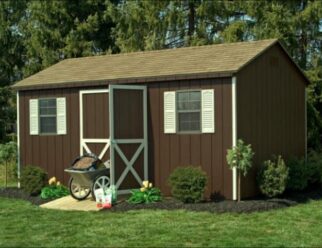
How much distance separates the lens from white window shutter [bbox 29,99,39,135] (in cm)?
1584

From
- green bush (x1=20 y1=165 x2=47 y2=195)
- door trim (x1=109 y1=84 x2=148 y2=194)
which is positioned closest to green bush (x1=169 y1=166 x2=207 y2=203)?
door trim (x1=109 y1=84 x2=148 y2=194)

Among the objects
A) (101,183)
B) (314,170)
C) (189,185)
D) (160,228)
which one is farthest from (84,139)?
(314,170)

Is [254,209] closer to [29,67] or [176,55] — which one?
[176,55]

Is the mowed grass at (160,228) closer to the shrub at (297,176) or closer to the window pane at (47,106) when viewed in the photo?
the shrub at (297,176)

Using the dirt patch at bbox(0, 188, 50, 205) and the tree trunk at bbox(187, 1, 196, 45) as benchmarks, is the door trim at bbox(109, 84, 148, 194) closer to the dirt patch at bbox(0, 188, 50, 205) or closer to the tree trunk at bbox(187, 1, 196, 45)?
the dirt patch at bbox(0, 188, 50, 205)

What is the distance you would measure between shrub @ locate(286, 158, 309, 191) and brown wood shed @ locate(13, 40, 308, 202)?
0.53 m

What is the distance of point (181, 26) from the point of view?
25.1 meters

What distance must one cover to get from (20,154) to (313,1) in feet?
38.9

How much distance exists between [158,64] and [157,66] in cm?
19

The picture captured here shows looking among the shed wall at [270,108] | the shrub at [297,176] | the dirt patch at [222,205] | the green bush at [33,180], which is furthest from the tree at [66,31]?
the dirt patch at [222,205]

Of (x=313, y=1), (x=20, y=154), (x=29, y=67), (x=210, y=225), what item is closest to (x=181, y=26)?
(x=313, y=1)

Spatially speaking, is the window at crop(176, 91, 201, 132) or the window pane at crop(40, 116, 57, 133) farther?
the window pane at crop(40, 116, 57, 133)

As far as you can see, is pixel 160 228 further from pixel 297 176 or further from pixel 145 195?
pixel 297 176

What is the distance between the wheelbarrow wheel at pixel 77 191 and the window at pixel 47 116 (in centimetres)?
232
